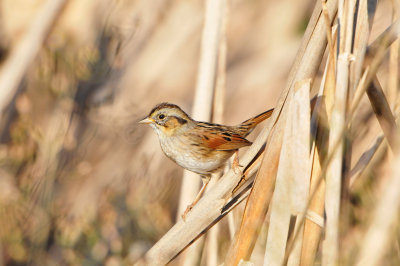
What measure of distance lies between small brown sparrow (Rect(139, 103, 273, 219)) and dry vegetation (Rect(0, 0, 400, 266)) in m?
0.13

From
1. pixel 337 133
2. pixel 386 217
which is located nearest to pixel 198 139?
pixel 337 133

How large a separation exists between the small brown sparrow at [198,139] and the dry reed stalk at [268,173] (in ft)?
3.12

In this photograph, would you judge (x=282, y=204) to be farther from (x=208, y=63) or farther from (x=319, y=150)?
(x=208, y=63)

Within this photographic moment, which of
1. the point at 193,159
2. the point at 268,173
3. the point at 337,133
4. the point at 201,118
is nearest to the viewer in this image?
the point at 337,133

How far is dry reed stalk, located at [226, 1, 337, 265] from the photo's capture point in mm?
1747

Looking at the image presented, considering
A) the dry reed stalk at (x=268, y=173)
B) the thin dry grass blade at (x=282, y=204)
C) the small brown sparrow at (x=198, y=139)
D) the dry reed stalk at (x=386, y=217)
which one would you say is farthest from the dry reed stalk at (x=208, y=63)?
the dry reed stalk at (x=386, y=217)

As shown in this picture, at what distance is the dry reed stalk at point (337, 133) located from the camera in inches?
64.4

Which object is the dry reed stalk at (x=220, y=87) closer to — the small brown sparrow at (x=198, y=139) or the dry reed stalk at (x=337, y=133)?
the small brown sparrow at (x=198, y=139)

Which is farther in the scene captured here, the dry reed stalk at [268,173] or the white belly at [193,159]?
the white belly at [193,159]

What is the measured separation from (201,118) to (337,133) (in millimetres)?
1100

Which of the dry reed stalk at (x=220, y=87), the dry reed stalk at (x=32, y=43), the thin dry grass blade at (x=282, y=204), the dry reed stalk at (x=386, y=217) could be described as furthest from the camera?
the dry reed stalk at (x=32, y=43)

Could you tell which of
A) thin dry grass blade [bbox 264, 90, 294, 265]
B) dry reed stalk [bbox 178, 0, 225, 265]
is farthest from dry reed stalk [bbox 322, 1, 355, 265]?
dry reed stalk [bbox 178, 0, 225, 265]

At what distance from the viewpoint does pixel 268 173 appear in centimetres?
181

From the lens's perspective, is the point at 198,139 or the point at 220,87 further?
the point at 198,139
